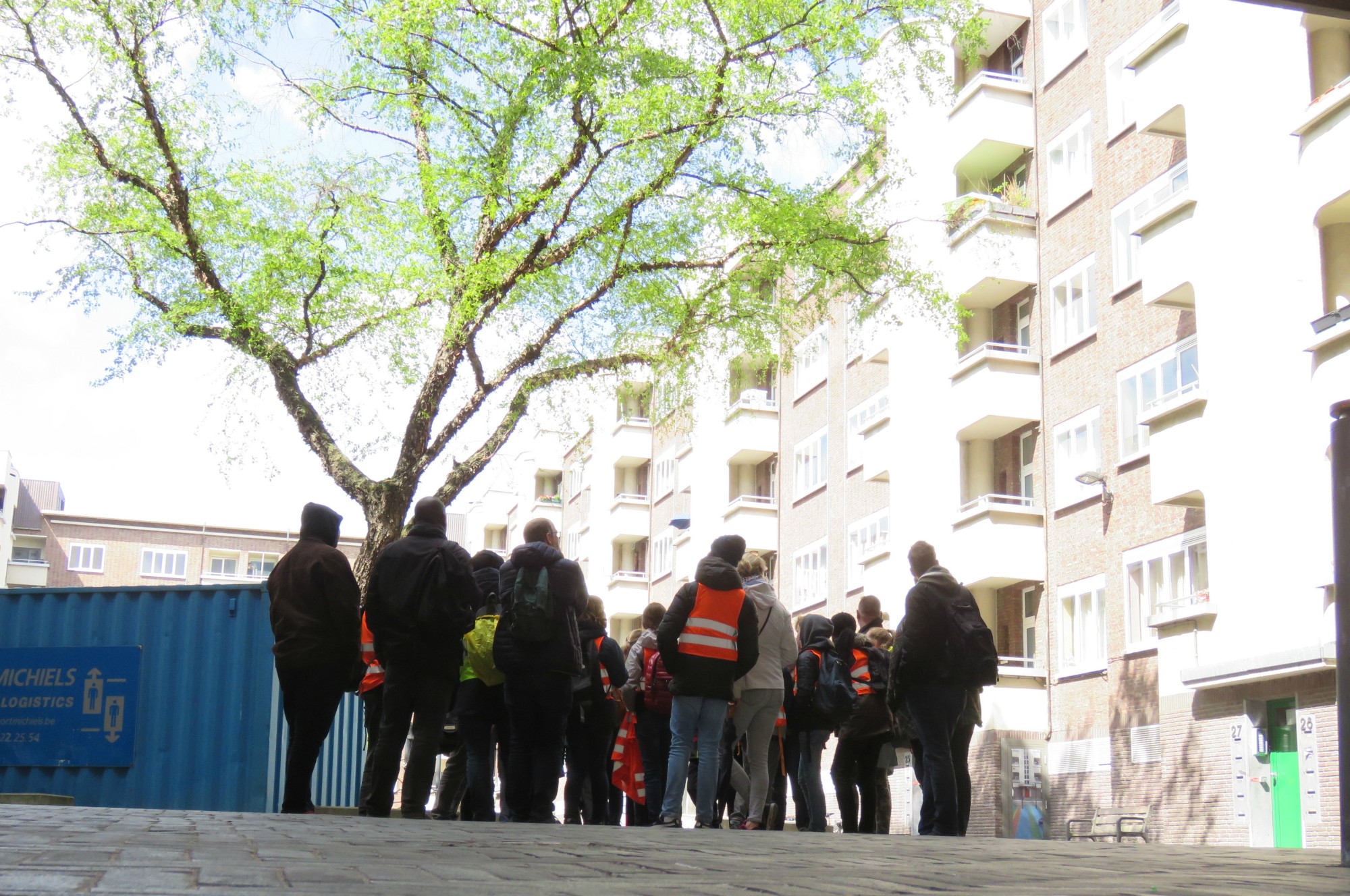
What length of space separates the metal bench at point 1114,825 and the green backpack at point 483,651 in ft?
53.7

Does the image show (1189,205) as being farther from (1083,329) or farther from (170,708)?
(170,708)

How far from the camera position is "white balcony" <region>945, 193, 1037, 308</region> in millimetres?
30359

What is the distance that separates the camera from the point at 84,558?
9162 cm

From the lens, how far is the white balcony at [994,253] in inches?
1195

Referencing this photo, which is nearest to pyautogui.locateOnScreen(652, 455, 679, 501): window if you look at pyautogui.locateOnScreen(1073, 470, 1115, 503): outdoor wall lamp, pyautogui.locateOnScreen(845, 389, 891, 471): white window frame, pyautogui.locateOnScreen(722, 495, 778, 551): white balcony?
pyautogui.locateOnScreen(722, 495, 778, 551): white balcony

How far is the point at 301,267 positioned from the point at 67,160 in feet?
11.0

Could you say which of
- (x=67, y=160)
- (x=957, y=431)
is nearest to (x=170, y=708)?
(x=67, y=160)

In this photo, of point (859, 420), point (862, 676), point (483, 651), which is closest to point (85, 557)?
point (859, 420)

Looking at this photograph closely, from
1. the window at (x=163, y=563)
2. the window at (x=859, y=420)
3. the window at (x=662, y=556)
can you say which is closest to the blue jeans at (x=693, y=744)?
the window at (x=859, y=420)

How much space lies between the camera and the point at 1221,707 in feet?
73.5

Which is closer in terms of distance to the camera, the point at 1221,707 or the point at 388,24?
the point at 388,24

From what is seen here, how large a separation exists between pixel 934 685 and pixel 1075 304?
20.8 metres

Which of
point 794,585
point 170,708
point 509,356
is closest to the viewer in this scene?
point 170,708

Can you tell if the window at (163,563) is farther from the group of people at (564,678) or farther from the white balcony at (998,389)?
the group of people at (564,678)
